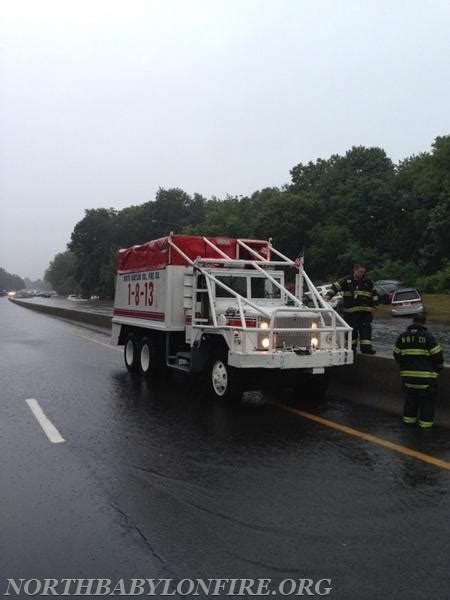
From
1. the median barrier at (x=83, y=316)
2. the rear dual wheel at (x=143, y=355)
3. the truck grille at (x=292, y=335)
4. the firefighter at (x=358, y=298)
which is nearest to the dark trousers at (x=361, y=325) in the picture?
the firefighter at (x=358, y=298)

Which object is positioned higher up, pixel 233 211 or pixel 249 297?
pixel 233 211

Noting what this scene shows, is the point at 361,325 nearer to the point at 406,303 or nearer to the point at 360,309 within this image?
the point at 360,309

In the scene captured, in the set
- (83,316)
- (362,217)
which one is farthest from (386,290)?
(362,217)

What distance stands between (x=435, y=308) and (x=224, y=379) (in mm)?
27617

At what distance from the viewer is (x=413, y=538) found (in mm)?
3922

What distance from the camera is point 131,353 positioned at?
476 inches

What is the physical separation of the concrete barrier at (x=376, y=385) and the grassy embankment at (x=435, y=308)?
21.2 m

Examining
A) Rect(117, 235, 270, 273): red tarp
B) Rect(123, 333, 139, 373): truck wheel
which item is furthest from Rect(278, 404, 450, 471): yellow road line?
Rect(123, 333, 139, 373): truck wheel

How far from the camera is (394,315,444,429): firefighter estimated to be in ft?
22.9

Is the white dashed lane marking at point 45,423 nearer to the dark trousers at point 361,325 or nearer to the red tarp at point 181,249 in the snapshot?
the red tarp at point 181,249

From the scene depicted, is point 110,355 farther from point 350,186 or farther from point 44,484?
point 350,186

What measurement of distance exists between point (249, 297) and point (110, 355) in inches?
245

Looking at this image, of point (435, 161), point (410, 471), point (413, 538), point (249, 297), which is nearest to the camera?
point (413, 538)

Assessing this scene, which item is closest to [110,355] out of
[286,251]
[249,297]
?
[249,297]
